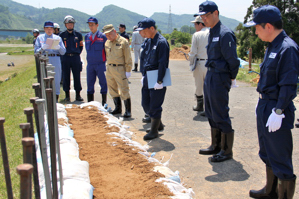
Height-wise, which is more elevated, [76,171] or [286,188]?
[76,171]

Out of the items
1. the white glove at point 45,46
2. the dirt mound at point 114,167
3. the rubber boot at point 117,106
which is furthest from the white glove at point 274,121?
the white glove at point 45,46

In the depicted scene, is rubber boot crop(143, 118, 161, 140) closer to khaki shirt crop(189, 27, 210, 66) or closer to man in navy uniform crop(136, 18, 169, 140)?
man in navy uniform crop(136, 18, 169, 140)

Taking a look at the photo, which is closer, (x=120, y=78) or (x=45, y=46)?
(x=120, y=78)

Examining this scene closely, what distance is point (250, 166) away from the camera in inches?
166

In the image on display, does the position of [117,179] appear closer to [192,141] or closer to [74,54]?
[192,141]

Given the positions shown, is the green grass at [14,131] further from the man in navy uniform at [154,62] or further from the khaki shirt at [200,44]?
the khaki shirt at [200,44]

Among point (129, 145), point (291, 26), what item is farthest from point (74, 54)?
point (291, 26)

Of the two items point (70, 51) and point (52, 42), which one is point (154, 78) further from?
A: point (70, 51)

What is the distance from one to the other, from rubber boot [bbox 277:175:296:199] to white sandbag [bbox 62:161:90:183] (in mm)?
2043

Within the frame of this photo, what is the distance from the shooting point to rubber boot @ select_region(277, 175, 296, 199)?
305cm

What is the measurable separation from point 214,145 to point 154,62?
6.04 feet

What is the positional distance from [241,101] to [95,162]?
554 cm

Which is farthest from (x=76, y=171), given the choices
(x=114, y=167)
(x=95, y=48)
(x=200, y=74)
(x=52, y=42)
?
(x=52, y=42)

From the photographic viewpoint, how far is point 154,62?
5.41 meters
